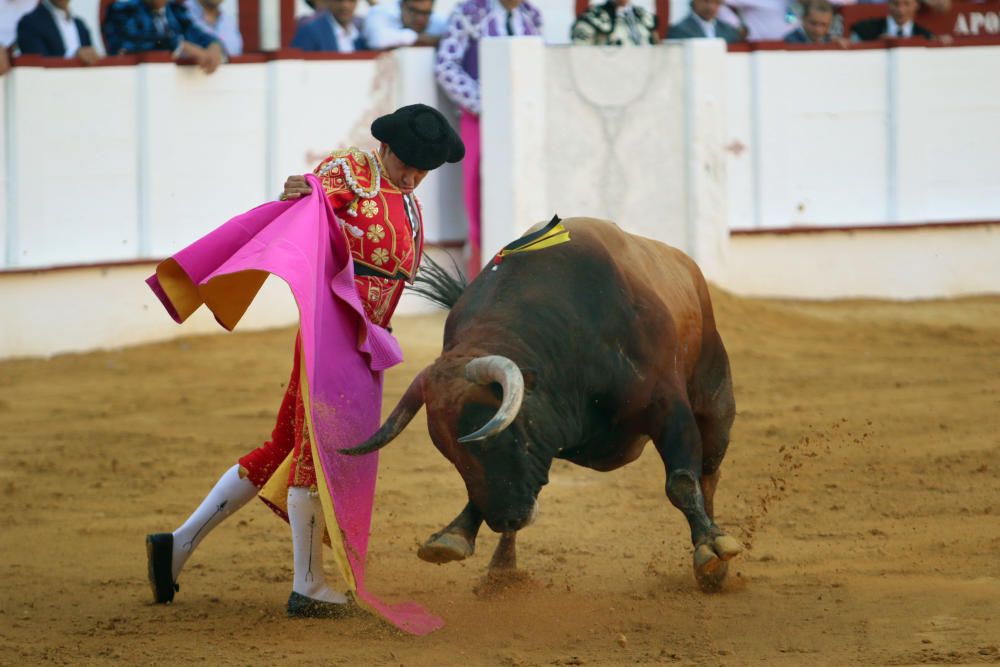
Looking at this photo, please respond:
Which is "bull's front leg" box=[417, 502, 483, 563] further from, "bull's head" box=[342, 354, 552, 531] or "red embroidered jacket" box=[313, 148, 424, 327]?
"red embroidered jacket" box=[313, 148, 424, 327]

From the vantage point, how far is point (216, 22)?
9.66 meters

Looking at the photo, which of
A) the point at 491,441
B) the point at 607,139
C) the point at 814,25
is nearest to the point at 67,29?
the point at 607,139

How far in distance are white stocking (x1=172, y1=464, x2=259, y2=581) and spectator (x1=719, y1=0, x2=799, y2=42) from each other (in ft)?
23.8

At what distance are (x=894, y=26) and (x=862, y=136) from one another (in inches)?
34.6

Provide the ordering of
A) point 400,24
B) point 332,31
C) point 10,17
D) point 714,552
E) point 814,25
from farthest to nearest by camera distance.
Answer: point 814,25, point 400,24, point 332,31, point 10,17, point 714,552

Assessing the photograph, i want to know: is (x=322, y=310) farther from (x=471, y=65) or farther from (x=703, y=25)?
(x=703, y=25)

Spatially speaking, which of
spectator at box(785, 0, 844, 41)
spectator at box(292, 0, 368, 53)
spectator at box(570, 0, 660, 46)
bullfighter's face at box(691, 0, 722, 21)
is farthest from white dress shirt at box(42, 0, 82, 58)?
spectator at box(785, 0, 844, 41)

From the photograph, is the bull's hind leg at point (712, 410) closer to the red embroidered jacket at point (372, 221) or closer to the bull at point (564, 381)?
the bull at point (564, 381)

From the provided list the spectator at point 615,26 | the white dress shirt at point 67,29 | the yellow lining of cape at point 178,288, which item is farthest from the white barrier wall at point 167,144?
the yellow lining of cape at point 178,288

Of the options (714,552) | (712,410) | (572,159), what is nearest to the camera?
(714,552)

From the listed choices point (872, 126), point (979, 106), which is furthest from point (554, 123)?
point (979, 106)

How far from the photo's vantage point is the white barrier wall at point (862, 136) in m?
10.2

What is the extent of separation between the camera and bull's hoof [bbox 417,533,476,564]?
4098 mm

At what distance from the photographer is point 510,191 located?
9188mm
